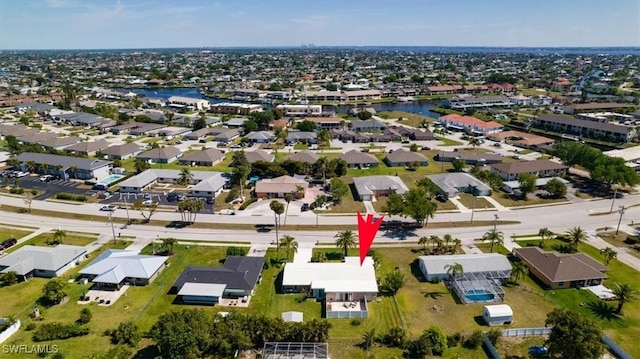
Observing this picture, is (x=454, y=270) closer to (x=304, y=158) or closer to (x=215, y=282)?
(x=215, y=282)

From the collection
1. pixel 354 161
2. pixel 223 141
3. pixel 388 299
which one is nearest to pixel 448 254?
pixel 388 299

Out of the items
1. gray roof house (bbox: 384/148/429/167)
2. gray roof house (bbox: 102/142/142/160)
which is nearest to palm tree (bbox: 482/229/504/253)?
gray roof house (bbox: 384/148/429/167)

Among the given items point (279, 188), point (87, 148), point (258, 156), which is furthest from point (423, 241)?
point (87, 148)

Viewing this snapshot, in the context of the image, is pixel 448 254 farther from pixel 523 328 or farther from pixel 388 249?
pixel 523 328

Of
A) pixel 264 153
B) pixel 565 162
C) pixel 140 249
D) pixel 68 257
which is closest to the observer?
pixel 68 257

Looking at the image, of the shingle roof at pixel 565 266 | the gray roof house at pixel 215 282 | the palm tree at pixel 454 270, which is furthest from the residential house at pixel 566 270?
the gray roof house at pixel 215 282

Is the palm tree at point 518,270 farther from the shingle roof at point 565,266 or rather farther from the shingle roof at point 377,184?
the shingle roof at point 377,184
